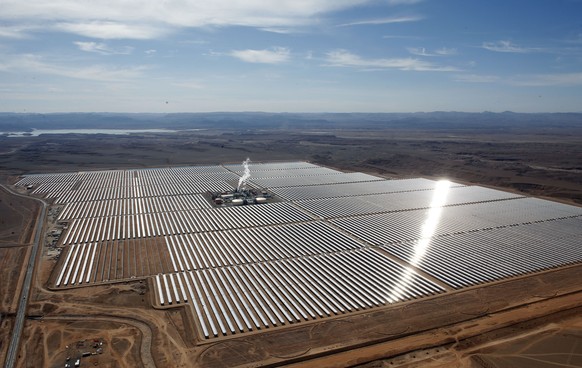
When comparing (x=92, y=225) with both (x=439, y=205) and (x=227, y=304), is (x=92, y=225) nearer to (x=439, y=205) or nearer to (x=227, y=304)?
(x=227, y=304)

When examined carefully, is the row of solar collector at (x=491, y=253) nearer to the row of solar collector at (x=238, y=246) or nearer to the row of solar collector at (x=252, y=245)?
the row of solar collector at (x=252, y=245)

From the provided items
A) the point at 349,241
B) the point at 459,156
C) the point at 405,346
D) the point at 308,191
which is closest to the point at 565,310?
the point at 405,346

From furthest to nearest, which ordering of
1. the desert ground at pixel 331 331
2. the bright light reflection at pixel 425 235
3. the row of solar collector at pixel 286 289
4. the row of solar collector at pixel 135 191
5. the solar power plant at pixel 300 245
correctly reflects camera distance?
1. the row of solar collector at pixel 135 191
2. the bright light reflection at pixel 425 235
3. the solar power plant at pixel 300 245
4. the row of solar collector at pixel 286 289
5. the desert ground at pixel 331 331

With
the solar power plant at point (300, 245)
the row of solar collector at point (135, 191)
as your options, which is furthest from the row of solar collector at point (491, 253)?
the row of solar collector at point (135, 191)

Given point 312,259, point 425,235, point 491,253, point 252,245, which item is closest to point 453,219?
point 425,235

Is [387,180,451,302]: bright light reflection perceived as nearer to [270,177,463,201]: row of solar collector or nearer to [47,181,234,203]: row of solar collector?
[270,177,463,201]: row of solar collector

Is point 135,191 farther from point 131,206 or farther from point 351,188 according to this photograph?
point 351,188
